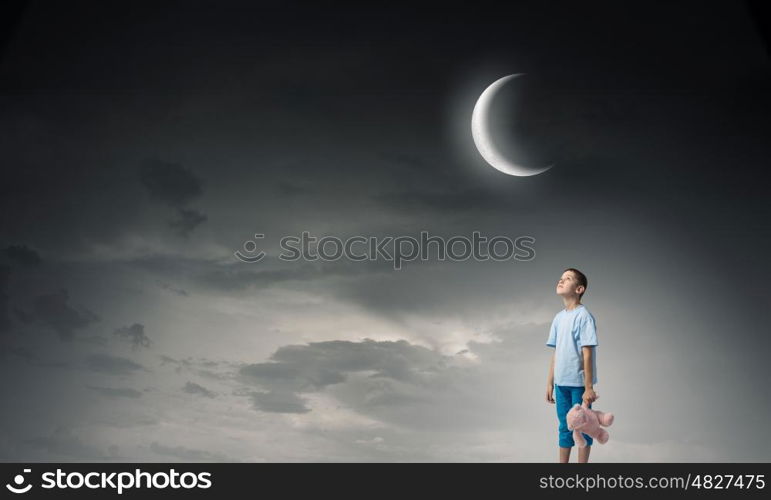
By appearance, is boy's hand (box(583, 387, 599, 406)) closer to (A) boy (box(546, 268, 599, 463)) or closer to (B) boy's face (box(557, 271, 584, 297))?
(A) boy (box(546, 268, 599, 463))

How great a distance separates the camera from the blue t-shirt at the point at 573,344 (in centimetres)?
684

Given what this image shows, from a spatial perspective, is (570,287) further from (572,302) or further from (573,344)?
(573,344)

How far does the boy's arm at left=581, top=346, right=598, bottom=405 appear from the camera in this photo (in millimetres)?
6723

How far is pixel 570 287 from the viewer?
7.09 meters

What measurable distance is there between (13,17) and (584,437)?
695 centimetres

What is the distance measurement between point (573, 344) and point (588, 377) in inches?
12.0
